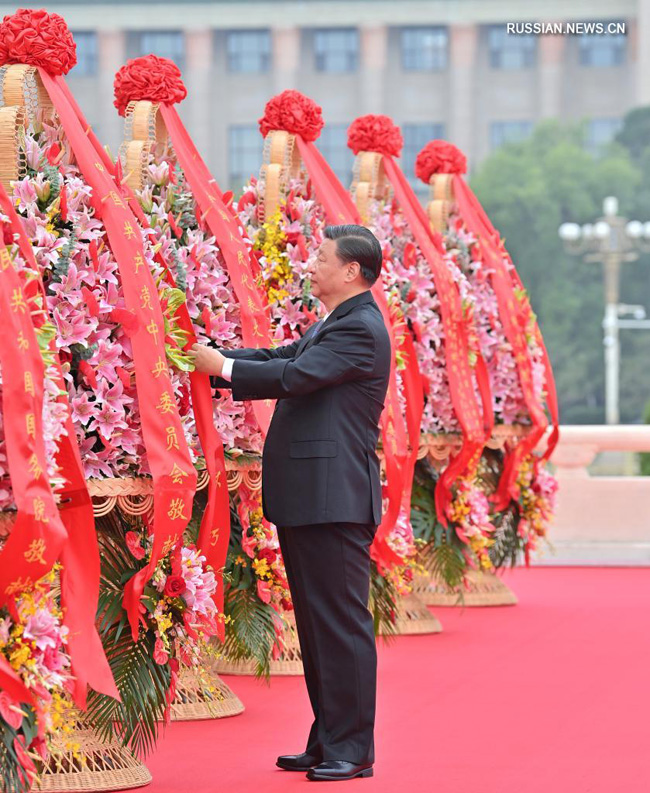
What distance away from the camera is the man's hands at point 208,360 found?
4.41 metres

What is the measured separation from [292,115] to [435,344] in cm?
148

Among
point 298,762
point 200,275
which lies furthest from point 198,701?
point 200,275

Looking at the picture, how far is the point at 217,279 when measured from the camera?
4.95 m

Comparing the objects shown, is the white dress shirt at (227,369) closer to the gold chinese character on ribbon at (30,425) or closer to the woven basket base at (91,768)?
the gold chinese character on ribbon at (30,425)

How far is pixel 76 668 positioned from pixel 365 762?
3.21 feet

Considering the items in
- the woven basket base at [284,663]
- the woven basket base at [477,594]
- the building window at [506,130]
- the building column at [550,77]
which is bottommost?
the woven basket base at [477,594]

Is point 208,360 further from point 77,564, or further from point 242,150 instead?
point 242,150

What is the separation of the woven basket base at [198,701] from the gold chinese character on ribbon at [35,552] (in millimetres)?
1770

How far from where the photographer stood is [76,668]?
3799 millimetres

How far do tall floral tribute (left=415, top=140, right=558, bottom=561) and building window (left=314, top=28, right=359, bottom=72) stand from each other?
4401 centimetres

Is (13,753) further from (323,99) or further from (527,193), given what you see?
(323,99)

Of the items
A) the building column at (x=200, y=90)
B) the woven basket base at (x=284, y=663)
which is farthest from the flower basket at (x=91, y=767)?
the building column at (x=200, y=90)

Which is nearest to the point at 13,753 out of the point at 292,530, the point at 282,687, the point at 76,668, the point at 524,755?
the point at 76,668

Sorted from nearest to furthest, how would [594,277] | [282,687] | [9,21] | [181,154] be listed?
1. [9,21]
2. [181,154]
3. [282,687]
4. [594,277]
